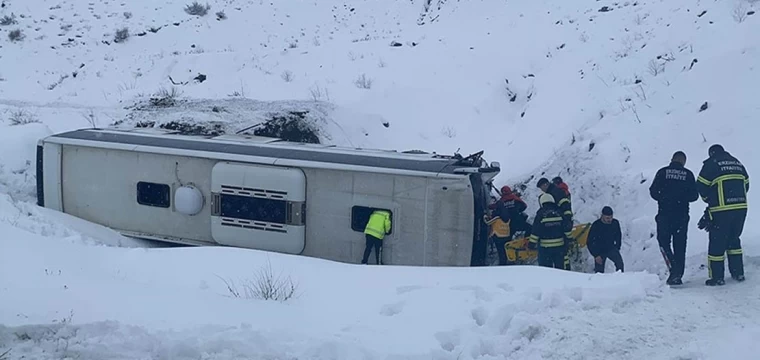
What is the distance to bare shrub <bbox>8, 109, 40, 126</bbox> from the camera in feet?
51.8

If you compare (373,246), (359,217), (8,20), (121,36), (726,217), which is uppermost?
(8,20)

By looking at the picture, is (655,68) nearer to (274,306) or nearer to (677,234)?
(677,234)

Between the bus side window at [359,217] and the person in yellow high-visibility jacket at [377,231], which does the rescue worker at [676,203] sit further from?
the bus side window at [359,217]

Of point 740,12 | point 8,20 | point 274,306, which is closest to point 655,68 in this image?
point 740,12

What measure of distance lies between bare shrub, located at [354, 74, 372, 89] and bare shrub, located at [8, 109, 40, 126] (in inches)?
295

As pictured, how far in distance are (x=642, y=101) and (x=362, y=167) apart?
7.05m

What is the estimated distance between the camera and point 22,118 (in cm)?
1609

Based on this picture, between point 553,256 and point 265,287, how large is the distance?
494cm

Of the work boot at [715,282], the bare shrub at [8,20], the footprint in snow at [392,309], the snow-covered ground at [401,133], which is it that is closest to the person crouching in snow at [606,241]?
the snow-covered ground at [401,133]

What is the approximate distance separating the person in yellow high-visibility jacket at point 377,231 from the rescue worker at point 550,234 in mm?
2121

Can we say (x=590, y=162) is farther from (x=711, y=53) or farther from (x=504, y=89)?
(x=504, y=89)

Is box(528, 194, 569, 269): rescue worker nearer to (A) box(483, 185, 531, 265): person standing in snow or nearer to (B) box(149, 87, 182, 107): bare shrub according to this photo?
(A) box(483, 185, 531, 265): person standing in snow

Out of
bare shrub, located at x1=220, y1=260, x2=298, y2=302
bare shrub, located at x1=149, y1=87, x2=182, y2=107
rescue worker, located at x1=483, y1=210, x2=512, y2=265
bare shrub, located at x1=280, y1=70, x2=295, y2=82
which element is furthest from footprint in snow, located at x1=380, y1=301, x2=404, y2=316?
bare shrub, located at x1=280, y1=70, x2=295, y2=82

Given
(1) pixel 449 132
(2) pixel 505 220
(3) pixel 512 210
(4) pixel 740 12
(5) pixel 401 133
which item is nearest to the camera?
(2) pixel 505 220
